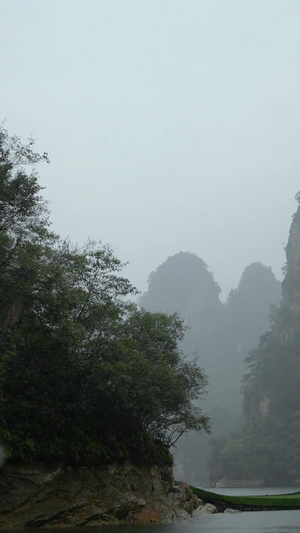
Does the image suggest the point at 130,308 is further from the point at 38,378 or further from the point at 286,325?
the point at 286,325

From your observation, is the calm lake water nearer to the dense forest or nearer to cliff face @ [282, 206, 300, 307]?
the dense forest

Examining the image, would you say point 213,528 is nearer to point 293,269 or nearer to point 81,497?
point 81,497

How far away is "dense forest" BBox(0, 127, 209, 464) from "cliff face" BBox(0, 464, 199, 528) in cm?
47

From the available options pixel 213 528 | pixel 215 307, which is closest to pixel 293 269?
pixel 215 307

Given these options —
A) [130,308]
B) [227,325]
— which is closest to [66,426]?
[130,308]

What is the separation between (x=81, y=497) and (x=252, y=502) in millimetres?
11355

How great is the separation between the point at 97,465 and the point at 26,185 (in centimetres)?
931

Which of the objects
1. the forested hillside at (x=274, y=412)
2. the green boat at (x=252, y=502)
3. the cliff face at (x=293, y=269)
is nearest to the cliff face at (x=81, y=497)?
the green boat at (x=252, y=502)

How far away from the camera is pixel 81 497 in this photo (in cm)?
1900

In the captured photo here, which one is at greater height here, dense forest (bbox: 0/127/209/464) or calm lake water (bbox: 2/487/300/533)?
dense forest (bbox: 0/127/209/464)

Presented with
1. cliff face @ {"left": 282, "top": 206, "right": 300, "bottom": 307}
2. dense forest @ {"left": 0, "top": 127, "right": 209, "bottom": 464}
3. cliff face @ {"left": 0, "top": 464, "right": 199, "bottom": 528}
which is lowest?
cliff face @ {"left": 0, "top": 464, "right": 199, "bottom": 528}

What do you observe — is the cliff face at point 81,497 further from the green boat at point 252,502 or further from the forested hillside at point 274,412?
the forested hillside at point 274,412

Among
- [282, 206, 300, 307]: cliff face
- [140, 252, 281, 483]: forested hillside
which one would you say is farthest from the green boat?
[140, 252, 281, 483]: forested hillside

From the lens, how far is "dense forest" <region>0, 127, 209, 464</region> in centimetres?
1870
